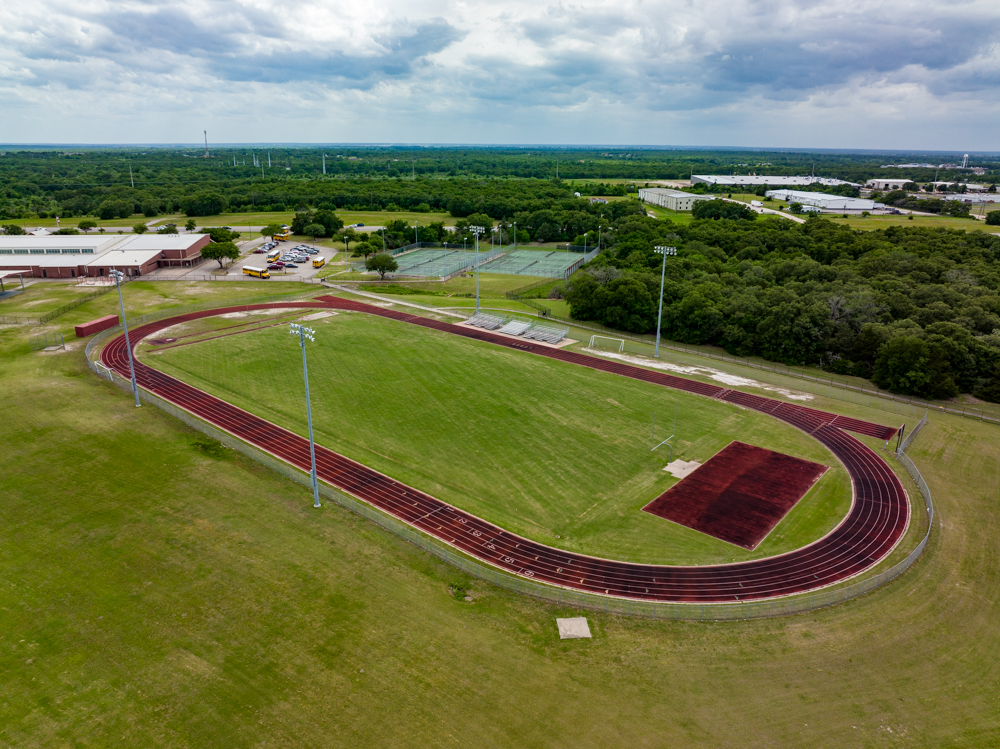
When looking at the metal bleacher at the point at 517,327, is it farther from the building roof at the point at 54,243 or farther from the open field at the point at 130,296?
the building roof at the point at 54,243

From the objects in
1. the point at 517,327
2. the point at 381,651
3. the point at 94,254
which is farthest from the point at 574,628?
the point at 94,254

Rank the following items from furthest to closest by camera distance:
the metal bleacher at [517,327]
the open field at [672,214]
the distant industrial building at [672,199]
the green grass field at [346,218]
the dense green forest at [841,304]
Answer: the distant industrial building at [672,199]
the open field at [672,214]
the green grass field at [346,218]
the metal bleacher at [517,327]
the dense green forest at [841,304]

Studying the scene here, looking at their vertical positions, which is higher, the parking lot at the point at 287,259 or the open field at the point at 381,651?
the parking lot at the point at 287,259

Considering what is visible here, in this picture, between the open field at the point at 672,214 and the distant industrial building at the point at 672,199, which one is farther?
the distant industrial building at the point at 672,199

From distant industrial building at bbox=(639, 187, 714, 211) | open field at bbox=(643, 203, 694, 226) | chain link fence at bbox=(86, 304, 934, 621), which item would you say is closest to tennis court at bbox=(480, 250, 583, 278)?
open field at bbox=(643, 203, 694, 226)

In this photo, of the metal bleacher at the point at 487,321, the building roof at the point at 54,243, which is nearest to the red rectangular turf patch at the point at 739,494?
the metal bleacher at the point at 487,321
